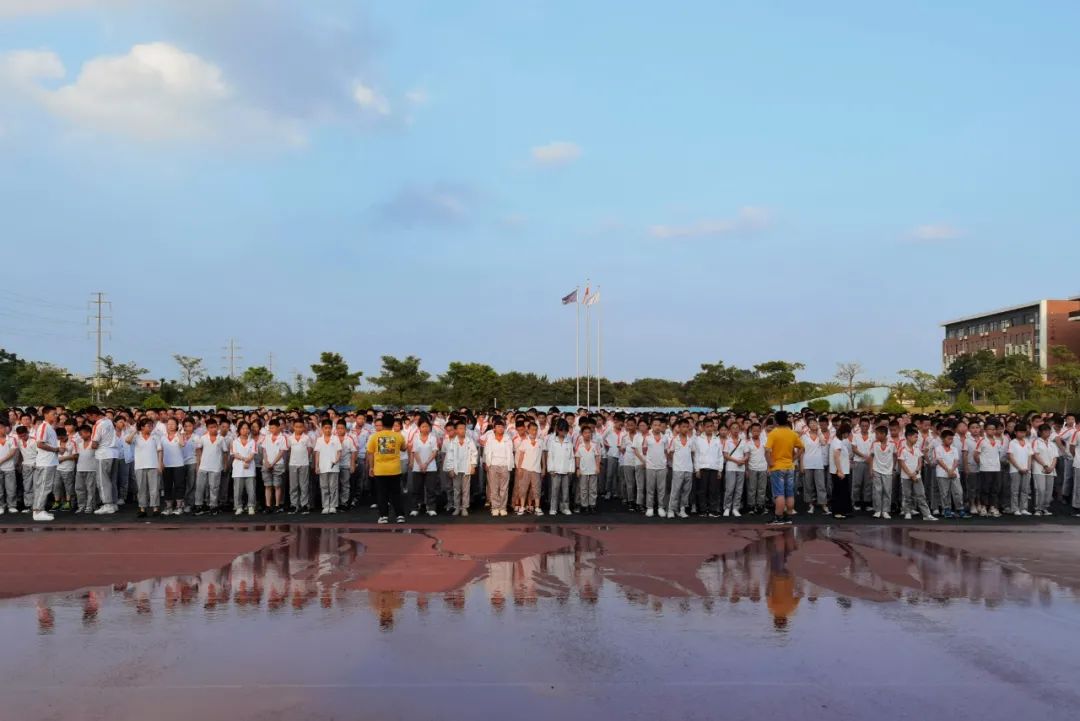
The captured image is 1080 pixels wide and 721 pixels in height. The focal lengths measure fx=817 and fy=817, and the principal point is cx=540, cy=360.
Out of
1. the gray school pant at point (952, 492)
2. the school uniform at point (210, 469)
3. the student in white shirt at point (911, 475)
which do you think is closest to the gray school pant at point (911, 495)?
the student in white shirt at point (911, 475)

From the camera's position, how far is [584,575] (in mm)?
9227

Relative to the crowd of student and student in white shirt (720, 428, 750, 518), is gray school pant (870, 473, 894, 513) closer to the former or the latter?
the crowd of student

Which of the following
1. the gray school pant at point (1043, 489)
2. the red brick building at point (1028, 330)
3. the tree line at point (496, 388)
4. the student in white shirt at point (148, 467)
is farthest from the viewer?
the red brick building at point (1028, 330)

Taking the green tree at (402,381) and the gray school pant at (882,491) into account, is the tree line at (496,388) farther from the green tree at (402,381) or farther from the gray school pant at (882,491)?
the gray school pant at (882,491)

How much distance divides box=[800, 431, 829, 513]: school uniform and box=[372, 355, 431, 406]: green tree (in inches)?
1347

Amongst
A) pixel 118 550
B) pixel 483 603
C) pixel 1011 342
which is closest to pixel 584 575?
pixel 483 603

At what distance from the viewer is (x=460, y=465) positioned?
14039mm

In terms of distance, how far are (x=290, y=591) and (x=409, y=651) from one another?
2486 millimetres

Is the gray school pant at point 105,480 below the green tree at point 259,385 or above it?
below

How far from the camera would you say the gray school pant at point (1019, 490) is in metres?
14.5

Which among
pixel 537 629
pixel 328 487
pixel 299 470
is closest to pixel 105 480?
pixel 299 470

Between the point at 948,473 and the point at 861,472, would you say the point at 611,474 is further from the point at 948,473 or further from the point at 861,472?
the point at 948,473

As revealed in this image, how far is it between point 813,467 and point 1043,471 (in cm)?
397

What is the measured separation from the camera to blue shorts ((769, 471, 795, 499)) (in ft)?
42.8
